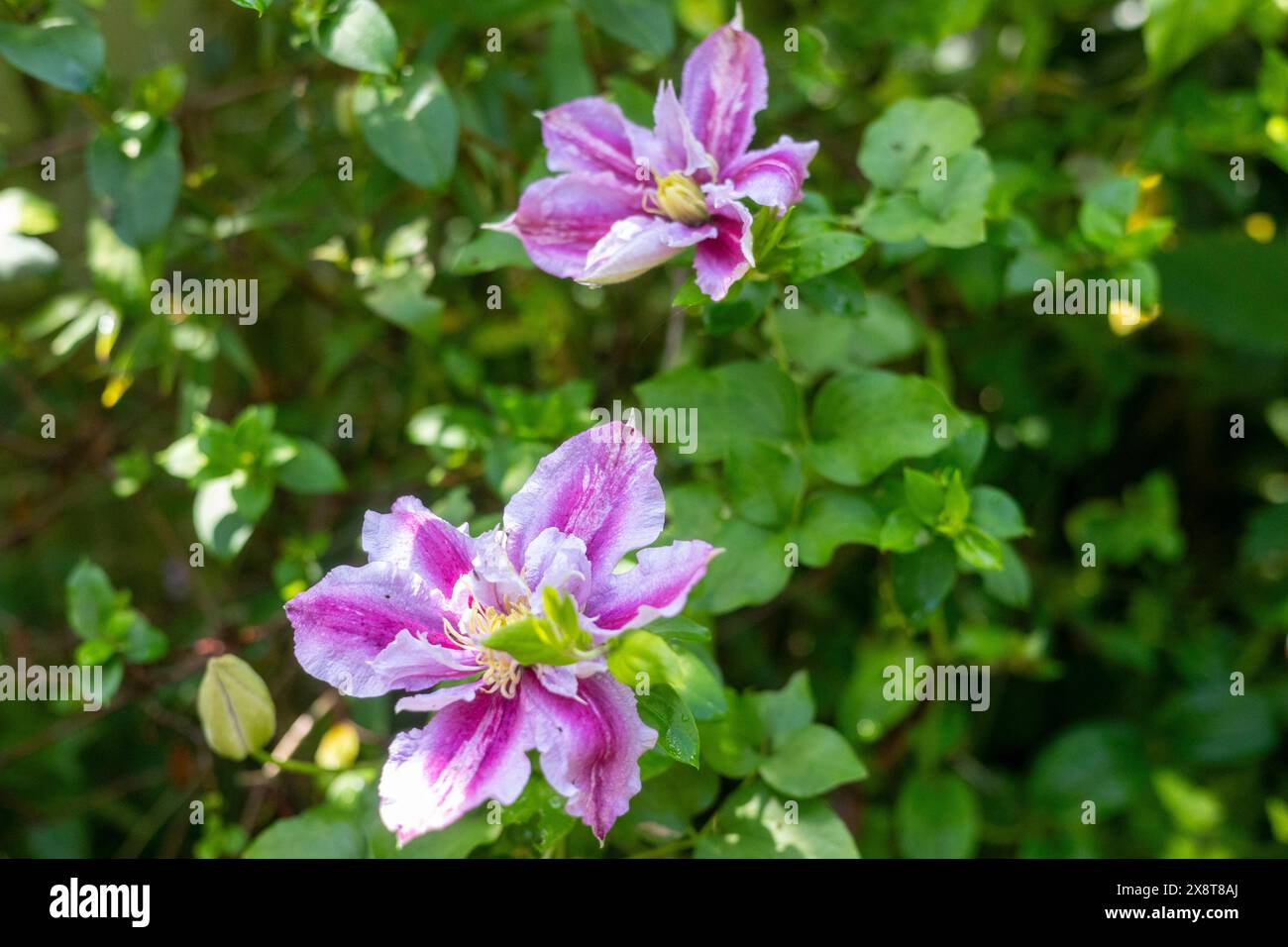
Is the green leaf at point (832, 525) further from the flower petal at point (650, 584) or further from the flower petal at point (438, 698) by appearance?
the flower petal at point (438, 698)

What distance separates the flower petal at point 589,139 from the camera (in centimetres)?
83

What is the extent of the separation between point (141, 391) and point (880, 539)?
1018mm

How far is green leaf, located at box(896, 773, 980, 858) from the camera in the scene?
1105mm

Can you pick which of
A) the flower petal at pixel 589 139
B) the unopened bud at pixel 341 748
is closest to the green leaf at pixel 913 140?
the flower petal at pixel 589 139

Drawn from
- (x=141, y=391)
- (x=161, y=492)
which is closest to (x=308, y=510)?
(x=161, y=492)

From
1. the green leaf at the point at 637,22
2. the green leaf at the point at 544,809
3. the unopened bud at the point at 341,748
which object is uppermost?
the green leaf at the point at 637,22

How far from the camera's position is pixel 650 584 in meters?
0.67

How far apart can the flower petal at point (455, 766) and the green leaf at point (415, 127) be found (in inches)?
18.5

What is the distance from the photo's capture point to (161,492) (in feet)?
4.50

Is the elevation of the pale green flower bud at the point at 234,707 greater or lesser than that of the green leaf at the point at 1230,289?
lesser

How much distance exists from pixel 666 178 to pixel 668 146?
0.10 feet

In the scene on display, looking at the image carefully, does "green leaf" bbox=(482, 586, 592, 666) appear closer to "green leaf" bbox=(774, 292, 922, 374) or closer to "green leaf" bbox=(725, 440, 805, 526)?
"green leaf" bbox=(725, 440, 805, 526)

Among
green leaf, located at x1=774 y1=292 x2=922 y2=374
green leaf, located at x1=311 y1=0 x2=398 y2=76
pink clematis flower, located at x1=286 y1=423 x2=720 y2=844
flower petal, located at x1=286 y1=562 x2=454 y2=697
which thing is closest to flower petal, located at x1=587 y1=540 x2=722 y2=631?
pink clematis flower, located at x1=286 y1=423 x2=720 y2=844

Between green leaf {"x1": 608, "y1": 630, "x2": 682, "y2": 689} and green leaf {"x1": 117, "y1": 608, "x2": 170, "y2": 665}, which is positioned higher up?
green leaf {"x1": 117, "y1": 608, "x2": 170, "y2": 665}
